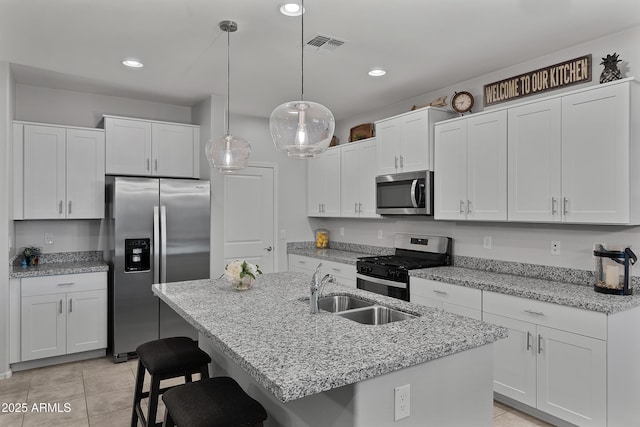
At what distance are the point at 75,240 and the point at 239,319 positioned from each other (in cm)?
323

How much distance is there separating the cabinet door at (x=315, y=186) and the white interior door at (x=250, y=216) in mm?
532

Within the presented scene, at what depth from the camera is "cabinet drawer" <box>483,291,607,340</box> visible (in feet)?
8.11

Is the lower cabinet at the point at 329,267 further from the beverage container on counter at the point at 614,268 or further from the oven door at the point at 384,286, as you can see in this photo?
the beverage container on counter at the point at 614,268

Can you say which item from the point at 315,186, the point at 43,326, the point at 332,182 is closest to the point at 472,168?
the point at 332,182

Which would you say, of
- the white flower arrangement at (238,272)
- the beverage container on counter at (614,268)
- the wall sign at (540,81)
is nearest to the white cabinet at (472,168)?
the wall sign at (540,81)

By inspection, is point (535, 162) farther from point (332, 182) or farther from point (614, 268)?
point (332, 182)

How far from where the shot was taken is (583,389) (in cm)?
256

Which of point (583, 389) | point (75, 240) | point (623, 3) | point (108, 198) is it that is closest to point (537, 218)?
point (583, 389)

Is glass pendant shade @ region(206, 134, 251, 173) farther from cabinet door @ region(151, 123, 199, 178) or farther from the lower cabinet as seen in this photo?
the lower cabinet

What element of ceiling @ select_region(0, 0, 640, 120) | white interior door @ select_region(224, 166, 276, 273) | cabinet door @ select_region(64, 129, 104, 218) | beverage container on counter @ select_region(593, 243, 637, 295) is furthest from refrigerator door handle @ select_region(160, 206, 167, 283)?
beverage container on counter @ select_region(593, 243, 637, 295)

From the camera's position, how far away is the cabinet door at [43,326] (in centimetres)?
372

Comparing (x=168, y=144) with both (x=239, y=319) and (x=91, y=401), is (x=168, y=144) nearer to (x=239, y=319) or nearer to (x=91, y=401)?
(x=91, y=401)

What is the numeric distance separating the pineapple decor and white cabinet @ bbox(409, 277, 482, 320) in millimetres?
1705

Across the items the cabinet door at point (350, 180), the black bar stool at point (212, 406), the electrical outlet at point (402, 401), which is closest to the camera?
the electrical outlet at point (402, 401)
